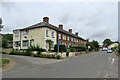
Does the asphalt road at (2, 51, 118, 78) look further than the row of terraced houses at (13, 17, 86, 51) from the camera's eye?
No

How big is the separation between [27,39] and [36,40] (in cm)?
364

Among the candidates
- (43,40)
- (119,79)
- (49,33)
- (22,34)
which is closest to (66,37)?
(49,33)

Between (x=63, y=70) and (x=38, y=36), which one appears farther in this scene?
(x=38, y=36)

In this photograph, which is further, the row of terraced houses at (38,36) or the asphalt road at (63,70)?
the row of terraced houses at (38,36)

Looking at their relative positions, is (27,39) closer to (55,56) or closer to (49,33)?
(49,33)

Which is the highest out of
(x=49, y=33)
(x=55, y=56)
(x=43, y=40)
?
(x=49, y=33)

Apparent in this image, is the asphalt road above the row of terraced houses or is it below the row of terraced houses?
below

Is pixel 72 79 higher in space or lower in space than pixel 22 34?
lower

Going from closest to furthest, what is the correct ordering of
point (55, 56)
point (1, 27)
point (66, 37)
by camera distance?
point (55, 56) < point (1, 27) < point (66, 37)

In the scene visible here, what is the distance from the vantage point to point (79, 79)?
582 cm

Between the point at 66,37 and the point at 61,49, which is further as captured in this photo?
the point at 66,37

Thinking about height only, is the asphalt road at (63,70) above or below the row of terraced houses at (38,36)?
below

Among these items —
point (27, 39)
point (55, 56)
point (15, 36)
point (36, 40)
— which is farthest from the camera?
point (15, 36)

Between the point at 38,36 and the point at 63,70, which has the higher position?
the point at 38,36
